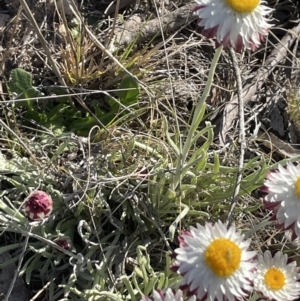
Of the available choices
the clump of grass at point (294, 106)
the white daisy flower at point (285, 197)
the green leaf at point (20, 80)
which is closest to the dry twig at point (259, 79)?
the clump of grass at point (294, 106)

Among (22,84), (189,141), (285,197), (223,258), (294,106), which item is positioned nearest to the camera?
(223,258)

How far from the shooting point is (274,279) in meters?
1.62

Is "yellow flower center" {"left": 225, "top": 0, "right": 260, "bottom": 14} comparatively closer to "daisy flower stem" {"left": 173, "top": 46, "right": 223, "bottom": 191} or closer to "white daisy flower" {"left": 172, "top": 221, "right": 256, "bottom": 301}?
"daisy flower stem" {"left": 173, "top": 46, "right": 223, "bottom": 191}

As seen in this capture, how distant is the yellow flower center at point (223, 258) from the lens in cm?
143

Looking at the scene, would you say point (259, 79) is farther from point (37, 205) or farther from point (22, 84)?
point (37, 205)

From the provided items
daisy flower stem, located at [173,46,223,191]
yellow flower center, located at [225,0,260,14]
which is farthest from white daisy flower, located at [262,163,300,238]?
yellow flower center, located at [225,0,260,14]

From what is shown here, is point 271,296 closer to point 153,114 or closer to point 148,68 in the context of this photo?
point 153,114

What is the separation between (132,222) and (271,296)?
1.79 feet

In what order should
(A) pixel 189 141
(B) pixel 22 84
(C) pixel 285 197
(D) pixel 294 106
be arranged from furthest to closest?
(D) pixel 294 106 → (B) pixel 22 84 → (A) pixel 189 141 → (C) pixel 285 197

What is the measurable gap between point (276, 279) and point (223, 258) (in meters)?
0.27

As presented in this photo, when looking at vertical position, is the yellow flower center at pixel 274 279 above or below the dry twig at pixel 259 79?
below

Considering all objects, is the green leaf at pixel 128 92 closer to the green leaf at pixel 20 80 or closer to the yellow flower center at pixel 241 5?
the green leaf at pixel 20 80

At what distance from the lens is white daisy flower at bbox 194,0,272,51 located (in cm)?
146

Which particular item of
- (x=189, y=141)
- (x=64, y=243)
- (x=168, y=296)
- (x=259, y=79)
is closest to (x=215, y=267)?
(x=168, y=296)
